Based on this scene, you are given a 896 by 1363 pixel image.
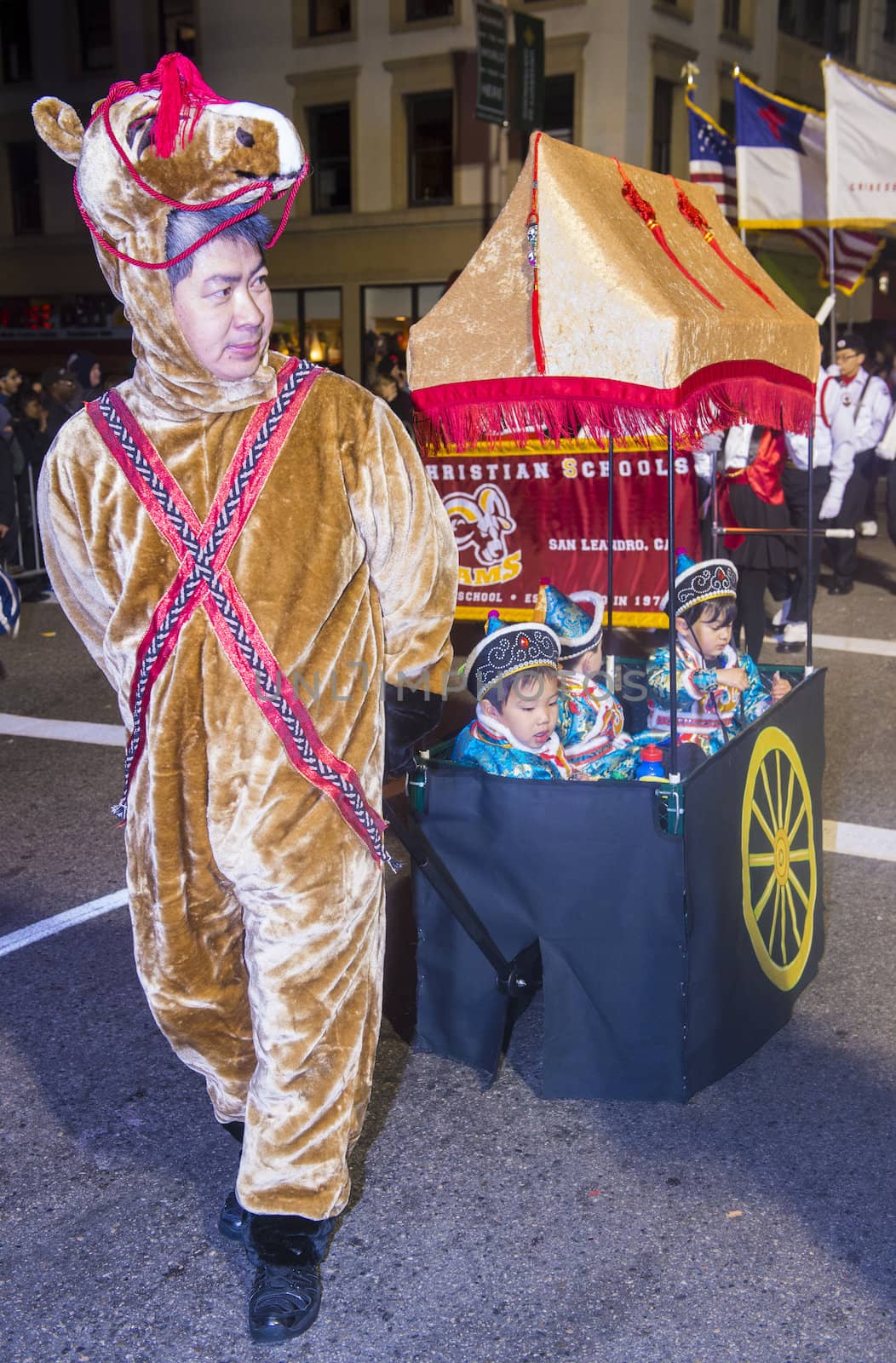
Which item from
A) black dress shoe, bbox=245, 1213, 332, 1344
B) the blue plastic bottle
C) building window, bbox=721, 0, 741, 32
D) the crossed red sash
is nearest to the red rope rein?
the crossed red sash

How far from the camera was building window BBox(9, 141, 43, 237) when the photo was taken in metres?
31.4

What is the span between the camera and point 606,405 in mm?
3396

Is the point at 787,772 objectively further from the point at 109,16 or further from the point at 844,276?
the point at 109,16

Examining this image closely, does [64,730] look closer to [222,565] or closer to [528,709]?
[528,709]

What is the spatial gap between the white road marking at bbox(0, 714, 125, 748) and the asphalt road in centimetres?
278

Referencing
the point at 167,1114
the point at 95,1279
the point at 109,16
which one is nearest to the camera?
the point at 95,1279

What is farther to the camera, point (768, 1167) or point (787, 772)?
point (787, 772)

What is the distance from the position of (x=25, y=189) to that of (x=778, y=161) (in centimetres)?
2502

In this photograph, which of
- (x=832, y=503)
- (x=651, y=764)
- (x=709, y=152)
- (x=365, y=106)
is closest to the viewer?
(x=651, y=764)

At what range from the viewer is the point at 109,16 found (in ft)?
98.9

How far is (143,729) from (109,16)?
31.8 metres

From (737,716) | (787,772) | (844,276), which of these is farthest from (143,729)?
(844,276)

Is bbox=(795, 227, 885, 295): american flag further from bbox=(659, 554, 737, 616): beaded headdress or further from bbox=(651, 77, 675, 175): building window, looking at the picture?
bbox=(651, 77, 675, 175): building window

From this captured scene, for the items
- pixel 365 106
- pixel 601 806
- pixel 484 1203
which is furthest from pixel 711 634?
pixel 365 106
